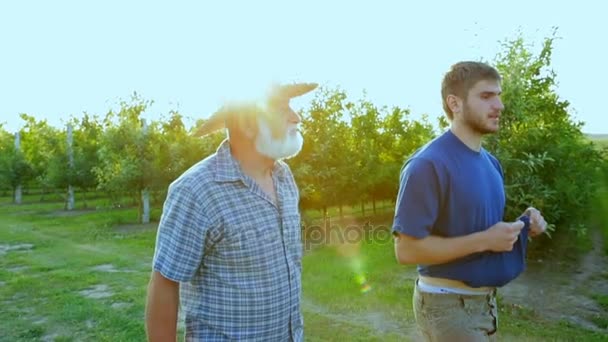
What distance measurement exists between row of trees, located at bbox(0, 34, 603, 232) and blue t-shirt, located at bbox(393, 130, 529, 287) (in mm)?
5349

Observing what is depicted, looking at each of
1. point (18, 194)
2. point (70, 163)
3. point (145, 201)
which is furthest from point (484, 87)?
point (18, 194)

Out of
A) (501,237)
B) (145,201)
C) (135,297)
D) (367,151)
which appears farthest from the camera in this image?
(145,201)

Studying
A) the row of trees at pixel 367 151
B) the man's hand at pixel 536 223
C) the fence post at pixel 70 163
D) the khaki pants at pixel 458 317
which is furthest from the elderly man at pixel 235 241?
the fence post at pixel 70 163

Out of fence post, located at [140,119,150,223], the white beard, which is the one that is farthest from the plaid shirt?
fence post, located at [140,119,150,223]

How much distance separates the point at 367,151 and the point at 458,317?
1059 centimetres

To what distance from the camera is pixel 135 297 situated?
7.47 m

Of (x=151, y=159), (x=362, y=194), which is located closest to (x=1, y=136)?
(x=151, y=159)

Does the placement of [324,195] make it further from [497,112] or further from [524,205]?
[497,112]

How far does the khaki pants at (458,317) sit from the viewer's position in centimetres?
252

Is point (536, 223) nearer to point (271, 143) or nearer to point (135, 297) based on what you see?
point (271, 143)

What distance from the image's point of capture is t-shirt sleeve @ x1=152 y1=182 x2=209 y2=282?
6.47 ft

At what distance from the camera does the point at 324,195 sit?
12.1 metres

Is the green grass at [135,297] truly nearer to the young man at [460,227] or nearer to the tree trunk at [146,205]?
the young man at [460,227]

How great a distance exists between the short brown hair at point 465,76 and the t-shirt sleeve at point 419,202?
1.44ft
